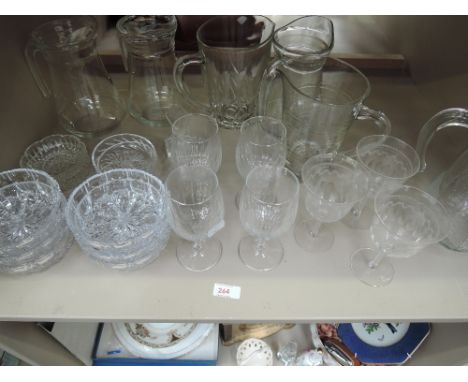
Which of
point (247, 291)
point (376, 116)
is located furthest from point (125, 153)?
point (376, 116)

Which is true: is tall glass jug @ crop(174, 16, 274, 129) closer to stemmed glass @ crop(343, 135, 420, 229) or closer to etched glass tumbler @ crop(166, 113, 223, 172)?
etched glass tumbler @ crop(166, 113, 223, 172)

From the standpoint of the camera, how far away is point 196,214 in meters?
0.51

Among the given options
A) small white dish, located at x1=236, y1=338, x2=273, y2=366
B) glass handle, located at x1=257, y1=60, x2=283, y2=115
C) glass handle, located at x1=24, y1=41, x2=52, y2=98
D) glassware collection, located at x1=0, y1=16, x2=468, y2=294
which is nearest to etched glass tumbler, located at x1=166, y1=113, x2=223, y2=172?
glassware collection, located at x1=0, y1=16, x2=468, y2=294

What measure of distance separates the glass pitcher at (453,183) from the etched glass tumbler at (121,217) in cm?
43

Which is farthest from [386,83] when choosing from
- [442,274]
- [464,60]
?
[442,274]

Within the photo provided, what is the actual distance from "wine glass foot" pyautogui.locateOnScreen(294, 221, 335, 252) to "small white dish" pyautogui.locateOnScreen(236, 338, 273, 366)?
38 cm

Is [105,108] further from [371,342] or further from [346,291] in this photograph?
[371,342]

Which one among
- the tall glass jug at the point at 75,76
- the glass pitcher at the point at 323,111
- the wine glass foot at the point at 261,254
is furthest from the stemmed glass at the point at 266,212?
the tall glass jug at the point at 75,76

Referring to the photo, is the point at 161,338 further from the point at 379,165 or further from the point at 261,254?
the point at 379,165

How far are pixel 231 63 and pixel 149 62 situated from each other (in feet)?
0.57

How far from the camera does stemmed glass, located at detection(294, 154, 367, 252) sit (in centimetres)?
57

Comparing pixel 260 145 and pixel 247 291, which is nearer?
pixel 247 291

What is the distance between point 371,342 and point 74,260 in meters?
0.68
